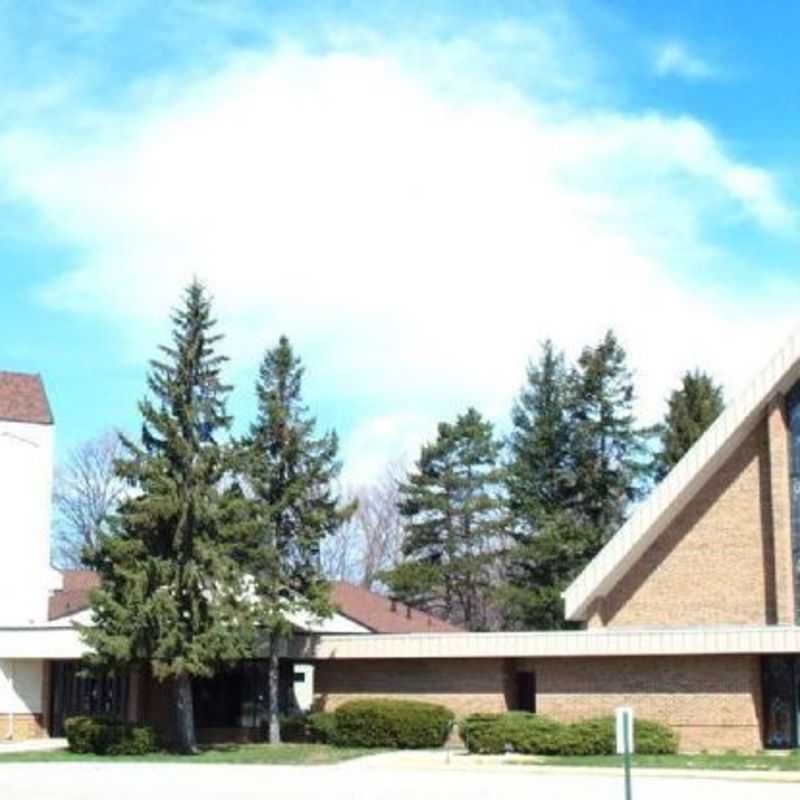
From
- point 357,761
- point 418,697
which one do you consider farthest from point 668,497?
point 357,761

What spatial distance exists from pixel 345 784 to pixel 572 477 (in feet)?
116

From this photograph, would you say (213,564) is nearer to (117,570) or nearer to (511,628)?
(117,570)

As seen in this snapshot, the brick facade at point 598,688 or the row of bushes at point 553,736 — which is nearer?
the row of bushes at point 553,736

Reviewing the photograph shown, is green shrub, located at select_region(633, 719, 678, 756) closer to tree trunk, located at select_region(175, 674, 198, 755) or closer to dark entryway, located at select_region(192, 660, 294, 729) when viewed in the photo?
tree trunk, located at select_region(175, 674, 198, 755)

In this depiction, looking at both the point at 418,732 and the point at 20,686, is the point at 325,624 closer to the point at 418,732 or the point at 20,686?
the point at 418,732

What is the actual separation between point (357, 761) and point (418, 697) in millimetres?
5768

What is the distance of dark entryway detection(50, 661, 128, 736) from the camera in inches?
1699

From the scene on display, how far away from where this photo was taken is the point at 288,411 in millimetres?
40188

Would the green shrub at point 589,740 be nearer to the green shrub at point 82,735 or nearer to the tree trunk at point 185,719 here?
the tree trunk at point 185,719

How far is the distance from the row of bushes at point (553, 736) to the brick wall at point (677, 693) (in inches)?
32.8

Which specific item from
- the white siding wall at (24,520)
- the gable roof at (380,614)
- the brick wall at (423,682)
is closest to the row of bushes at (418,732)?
the brick wall at (423,682)

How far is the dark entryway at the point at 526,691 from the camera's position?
3875 cm

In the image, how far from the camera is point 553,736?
33719 millimetres

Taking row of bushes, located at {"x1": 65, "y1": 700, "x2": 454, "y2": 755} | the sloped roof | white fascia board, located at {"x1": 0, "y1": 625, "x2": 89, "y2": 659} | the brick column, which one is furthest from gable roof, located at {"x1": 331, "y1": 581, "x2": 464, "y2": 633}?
the brick column
